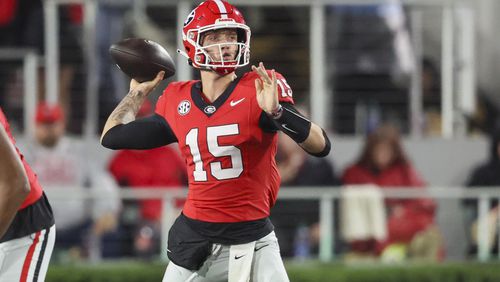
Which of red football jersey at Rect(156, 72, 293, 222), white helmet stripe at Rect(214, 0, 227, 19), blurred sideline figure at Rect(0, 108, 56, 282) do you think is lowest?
blurred sideline figure at Rect(0, 108, 56, 282)

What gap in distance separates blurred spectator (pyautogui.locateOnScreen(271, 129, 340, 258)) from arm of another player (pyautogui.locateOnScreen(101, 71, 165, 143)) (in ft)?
15.0

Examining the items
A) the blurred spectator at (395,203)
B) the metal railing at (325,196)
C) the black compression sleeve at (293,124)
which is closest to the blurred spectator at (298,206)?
the metal railing at (325,196)

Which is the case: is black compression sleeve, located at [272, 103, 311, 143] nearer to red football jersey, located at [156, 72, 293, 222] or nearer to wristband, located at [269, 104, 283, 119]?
wristband, located at [269, 104, 283, 119]

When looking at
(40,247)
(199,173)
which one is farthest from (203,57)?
(40,247)

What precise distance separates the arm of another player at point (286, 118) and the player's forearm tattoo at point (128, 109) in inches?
34.5

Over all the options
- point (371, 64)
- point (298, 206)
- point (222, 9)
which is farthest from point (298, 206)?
point (222, 9)

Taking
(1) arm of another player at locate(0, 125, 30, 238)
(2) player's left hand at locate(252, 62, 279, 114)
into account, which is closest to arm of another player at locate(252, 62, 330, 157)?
(2) player's left hand at locate(252, 62, 279, 114)

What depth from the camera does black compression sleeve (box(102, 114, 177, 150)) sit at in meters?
6.77

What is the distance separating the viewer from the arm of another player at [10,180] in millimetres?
4902

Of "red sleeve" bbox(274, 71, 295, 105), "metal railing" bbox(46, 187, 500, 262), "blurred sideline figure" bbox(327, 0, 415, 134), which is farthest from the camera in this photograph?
"blurred sideline figure" bbox(327, 0, 415, 134)

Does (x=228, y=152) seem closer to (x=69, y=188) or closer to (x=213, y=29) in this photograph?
(x=213, y=29)

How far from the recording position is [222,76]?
21.9 feet

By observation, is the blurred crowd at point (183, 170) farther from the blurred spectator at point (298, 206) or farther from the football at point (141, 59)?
the football at point (141, 59)

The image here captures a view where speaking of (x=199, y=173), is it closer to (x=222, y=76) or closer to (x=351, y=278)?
(x=222, y=76)
